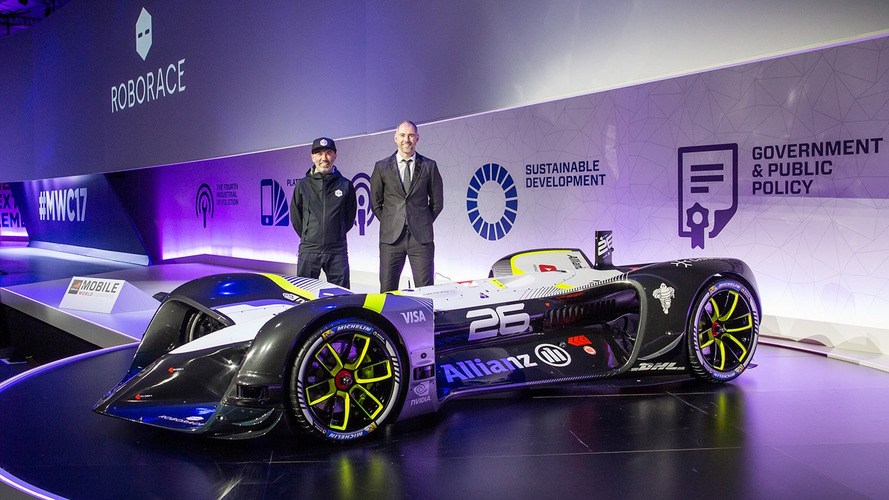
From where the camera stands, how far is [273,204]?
10562mm

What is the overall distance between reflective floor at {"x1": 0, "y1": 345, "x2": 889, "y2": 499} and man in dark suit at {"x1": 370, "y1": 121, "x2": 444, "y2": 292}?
156 cm

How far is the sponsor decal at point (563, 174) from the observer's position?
6297mm

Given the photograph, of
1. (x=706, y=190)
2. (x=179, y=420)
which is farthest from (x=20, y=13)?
(x=179, y=420)

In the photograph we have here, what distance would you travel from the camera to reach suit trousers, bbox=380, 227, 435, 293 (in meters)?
4.85

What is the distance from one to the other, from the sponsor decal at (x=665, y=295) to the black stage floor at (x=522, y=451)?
0.44 metres

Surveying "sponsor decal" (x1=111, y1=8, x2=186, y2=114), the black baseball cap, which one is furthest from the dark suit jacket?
"sponsor decal" (x1=111, y1=8, x2=186, y2=114)

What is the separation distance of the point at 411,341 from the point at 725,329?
5.92 ft

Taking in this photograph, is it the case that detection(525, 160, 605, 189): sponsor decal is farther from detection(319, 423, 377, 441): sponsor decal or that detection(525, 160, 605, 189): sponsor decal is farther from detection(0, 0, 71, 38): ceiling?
detection(0, 0, 71, 38): ceiling

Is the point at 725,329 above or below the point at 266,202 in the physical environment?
below

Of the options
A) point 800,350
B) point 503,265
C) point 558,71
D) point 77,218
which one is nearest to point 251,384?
point 503,265

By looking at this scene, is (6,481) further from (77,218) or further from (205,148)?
(77,218)

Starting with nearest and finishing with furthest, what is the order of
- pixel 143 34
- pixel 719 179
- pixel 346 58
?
pixel 719 179 → pixel 346 58 → pixel 143 34

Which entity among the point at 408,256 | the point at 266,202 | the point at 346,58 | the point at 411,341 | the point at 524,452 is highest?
the point at 346,58

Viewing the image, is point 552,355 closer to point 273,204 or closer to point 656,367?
point 656,367
